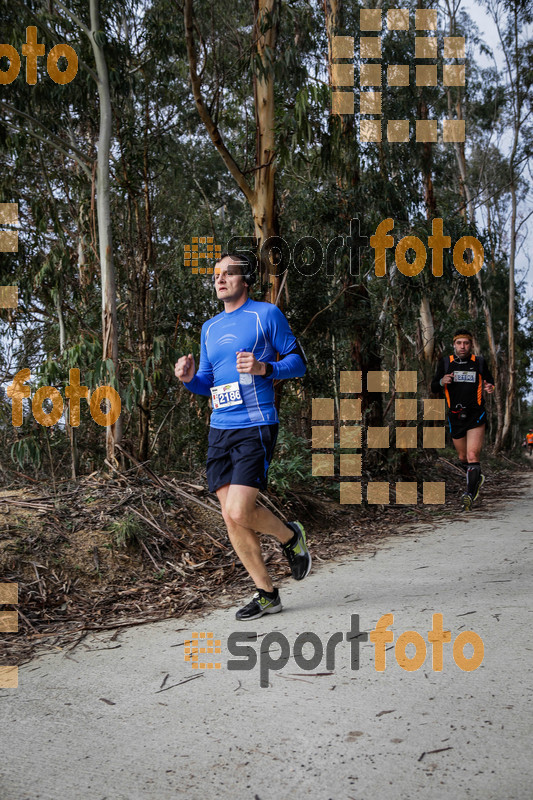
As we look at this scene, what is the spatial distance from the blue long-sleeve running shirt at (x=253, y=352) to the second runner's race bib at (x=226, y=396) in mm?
14

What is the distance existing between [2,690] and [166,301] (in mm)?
6816

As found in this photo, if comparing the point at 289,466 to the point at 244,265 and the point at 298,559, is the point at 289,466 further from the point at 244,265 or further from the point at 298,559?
the point at 244,265

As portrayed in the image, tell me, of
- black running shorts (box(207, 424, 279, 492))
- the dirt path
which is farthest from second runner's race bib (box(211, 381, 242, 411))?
the dirt path

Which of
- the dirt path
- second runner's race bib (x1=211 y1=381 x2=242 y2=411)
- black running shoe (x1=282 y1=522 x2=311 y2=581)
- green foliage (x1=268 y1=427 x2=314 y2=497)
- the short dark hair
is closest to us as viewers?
the dirt path

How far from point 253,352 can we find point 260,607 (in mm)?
1485

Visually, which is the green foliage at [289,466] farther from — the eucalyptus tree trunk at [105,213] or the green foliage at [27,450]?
the green foliage at [27,450]

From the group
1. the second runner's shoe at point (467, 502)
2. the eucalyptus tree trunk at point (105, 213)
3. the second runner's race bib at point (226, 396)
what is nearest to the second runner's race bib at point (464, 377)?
the second runner's shoe at point (467, 502)

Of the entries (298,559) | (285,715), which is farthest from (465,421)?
(285,715)

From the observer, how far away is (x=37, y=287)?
9.34 meters

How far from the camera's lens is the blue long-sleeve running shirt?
421 centimetres

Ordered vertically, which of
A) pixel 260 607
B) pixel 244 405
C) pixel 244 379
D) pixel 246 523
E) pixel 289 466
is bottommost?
pixel 260 607

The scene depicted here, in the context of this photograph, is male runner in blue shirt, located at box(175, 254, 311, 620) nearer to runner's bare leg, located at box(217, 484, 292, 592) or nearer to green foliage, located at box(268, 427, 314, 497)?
runner's bare leg, located at box(217, 484, 292, 592)

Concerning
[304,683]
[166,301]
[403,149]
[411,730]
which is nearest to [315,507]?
[166,301]

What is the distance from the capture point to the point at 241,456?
4.16 meters
